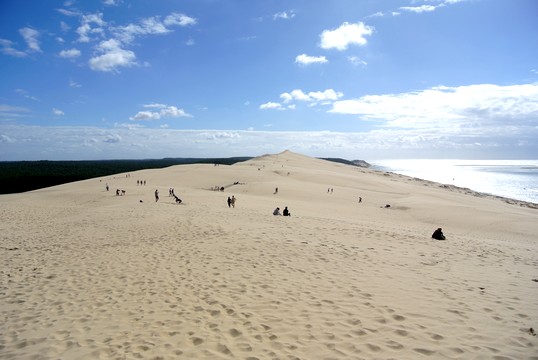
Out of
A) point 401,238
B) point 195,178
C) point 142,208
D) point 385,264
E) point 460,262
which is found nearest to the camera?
point 385,264

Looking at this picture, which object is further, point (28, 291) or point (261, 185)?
point (261, 185)

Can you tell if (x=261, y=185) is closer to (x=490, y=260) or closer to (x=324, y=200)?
(x=324, y=200)

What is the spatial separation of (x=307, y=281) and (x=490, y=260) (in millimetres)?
7858

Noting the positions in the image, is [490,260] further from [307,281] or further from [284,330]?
[284,330]

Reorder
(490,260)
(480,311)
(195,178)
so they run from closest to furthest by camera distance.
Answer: (480,311)
(490,260)
(195,178)

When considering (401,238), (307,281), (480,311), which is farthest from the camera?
(401,238)

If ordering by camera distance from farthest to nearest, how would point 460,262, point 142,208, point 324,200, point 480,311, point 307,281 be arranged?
point 324,200 → point 142,208 → point 460,262 → point 307,281 → point 480,311

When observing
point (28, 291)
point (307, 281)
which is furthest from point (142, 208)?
point (307, 281)

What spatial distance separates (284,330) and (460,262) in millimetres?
8178

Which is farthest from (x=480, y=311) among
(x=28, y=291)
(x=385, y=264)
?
(x=28, y=291)

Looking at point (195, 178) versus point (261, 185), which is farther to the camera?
point (195, 178)

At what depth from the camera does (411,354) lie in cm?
539

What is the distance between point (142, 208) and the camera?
24359 mm

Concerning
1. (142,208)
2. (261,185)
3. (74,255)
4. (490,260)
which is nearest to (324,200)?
(261,185)
